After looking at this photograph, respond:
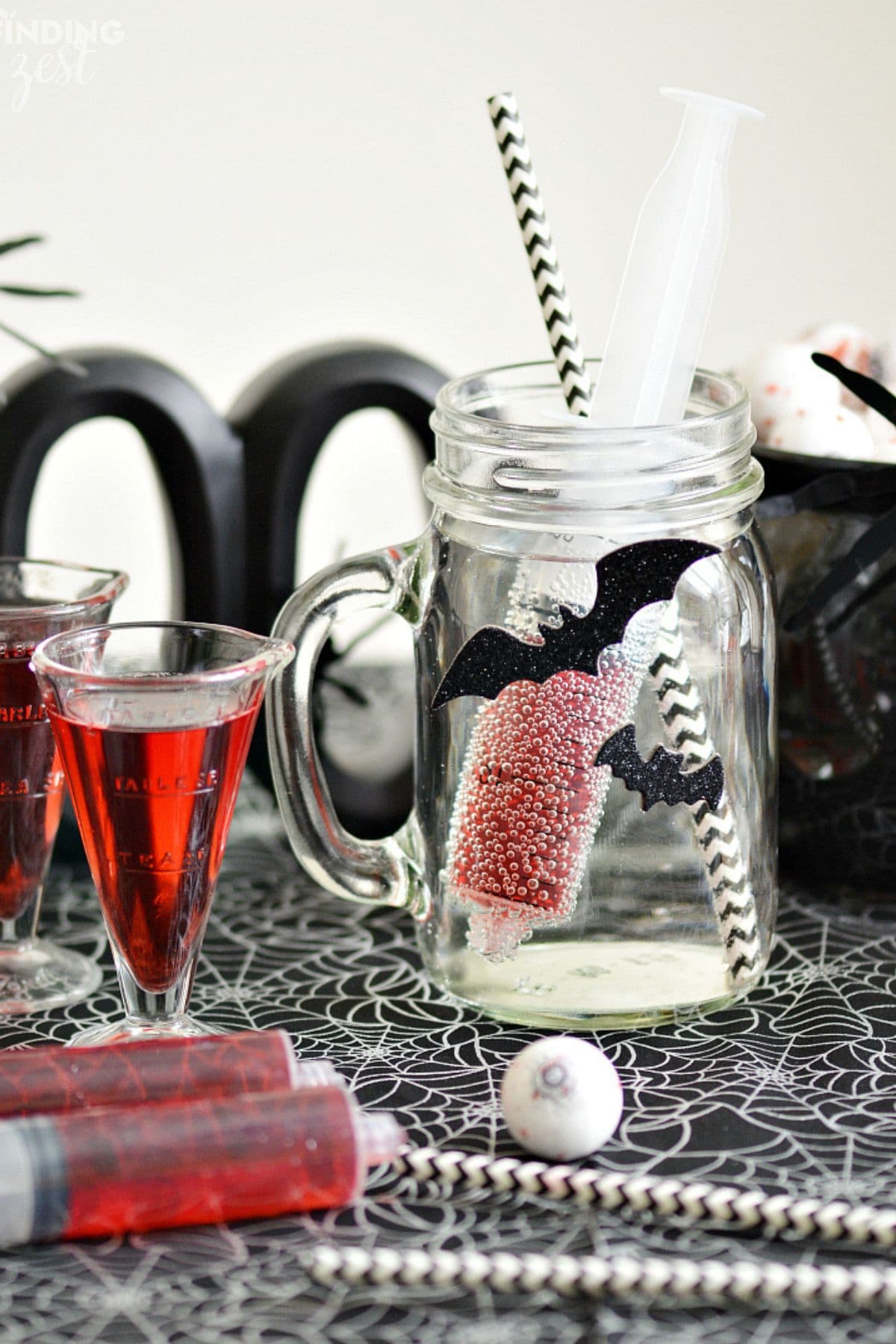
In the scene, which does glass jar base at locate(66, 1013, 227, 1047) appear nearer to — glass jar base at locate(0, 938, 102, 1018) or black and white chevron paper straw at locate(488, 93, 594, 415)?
glass jar base at locate(0, 938, 102, 1018)

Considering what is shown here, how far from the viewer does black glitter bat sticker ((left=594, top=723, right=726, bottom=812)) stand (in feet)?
1.63

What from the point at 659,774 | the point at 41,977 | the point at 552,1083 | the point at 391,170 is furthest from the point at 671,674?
the point at 391,170

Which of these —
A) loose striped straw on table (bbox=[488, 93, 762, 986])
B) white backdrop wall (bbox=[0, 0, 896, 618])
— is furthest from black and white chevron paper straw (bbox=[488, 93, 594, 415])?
white backdrop wall (bbox=[0, 0, 896, 618])

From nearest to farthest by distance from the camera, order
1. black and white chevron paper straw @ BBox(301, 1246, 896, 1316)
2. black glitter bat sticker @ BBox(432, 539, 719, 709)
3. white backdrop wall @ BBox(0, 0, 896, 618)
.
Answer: black and white chevron paper straw @ BBox(301, 1246, 896, 1316) → black glitter bat sticker @ BBox(432, 539, 719, 709) → white backdrop wall @ BBox(0, 0, 896, 618)

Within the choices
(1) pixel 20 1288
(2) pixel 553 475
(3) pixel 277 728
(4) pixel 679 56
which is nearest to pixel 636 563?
(2) pixel 553 475

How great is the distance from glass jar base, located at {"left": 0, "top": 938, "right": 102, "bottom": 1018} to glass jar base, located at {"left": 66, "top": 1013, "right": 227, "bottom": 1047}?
0.03 meters

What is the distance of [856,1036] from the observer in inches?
20.7

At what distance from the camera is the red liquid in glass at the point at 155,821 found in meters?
0.46

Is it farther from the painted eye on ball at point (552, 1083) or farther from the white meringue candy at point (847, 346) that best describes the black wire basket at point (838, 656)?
the painted eye on ball at point (552, 1083)

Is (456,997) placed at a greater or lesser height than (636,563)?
lesser

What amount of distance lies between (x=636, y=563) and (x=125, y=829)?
0.17 meters

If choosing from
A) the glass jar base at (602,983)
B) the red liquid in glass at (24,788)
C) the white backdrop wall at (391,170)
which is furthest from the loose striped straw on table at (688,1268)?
the white backdrop wall at (391,170)

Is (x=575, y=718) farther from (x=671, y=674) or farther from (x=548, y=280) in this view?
(x=548, y=280)

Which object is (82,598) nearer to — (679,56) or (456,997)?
(456,997)
